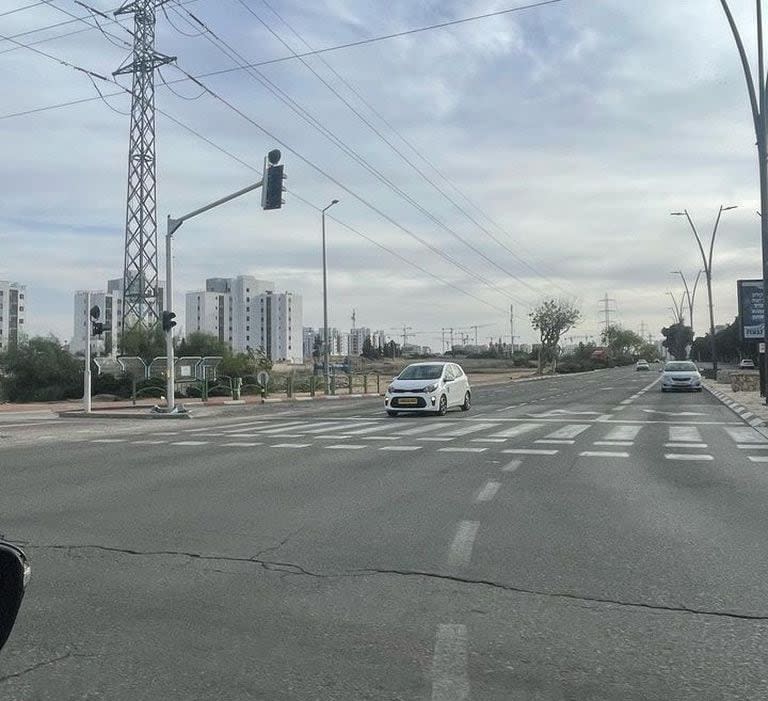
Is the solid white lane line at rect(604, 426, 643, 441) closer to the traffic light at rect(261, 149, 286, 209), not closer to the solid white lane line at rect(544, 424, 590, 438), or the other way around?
the solid white lane line at rect(544, 424, 590, 438)

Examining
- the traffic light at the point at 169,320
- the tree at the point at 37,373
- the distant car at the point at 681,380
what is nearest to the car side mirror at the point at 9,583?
the traffic light at the point at 169,320

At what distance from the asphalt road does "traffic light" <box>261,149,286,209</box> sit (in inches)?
405

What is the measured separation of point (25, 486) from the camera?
981 centimetres

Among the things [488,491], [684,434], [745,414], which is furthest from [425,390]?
[488,491]

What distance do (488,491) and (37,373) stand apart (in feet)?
119

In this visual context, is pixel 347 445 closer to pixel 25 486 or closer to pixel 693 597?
pixel 25 486

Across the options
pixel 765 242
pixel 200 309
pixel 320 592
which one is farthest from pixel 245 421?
pixel 200 309

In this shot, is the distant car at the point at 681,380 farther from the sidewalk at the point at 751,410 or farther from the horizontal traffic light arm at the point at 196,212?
the horizontal traffic light arm at the point at 196,212

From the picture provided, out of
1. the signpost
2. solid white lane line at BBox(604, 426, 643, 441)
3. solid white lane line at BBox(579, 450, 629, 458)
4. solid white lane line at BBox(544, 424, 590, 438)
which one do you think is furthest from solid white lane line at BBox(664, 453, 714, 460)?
the signpost

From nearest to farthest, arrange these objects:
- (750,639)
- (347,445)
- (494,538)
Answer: (750,639) < (494,538) < (347,445)

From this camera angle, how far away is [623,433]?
1611cm

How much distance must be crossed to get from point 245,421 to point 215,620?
17990mm

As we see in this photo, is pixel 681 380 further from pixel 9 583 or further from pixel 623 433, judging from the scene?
pixel 9 583

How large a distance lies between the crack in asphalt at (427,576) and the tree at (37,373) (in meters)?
35.8
